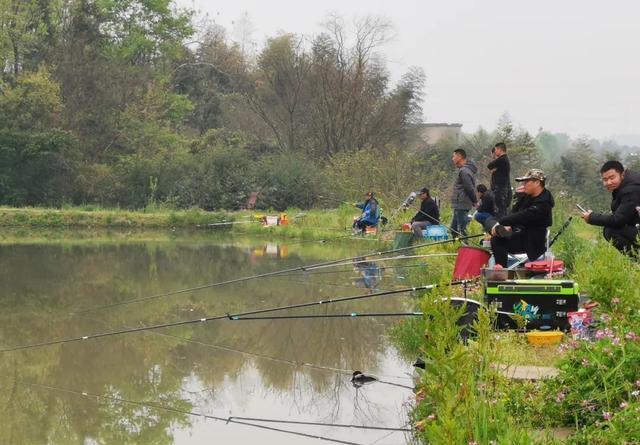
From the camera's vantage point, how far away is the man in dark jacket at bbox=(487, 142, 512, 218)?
1020 cm

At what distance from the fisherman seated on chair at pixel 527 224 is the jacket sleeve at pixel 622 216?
547 mm

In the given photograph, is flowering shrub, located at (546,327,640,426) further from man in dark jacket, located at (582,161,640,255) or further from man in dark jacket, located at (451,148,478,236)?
man in dark jacket, located at (451,148,478,236)

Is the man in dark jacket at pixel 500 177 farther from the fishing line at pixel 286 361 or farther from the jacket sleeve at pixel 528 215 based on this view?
the fishing line at pixel 286 361

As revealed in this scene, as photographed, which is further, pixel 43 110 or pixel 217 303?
pixel 43 110

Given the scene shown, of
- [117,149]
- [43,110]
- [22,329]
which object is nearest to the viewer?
[22,329]

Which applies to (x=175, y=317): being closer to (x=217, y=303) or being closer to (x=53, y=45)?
(x=217, y=303)

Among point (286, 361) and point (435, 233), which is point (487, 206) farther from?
point (286, 361)

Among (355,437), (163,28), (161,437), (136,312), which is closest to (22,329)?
(136,312)

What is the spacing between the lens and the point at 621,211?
22.2ft

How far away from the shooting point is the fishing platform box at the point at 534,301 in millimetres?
6008

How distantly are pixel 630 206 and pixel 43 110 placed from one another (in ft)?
80.1

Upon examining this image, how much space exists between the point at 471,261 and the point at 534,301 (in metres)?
1.68

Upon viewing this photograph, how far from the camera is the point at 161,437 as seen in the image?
5449mm

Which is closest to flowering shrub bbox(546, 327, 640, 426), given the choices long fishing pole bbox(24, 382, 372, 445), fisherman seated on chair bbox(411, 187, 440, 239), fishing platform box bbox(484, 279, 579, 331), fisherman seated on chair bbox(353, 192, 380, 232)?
long fishing pole bbox(24, 382, 372, 445)
